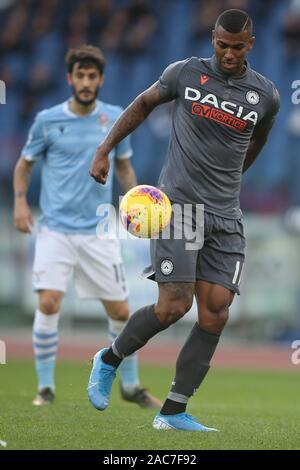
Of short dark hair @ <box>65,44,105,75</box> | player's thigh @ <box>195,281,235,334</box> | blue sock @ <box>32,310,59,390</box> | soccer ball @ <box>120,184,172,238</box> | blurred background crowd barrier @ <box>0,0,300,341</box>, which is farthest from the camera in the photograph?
blurred background crowd barrier @ <box>0,0,300,341</box>

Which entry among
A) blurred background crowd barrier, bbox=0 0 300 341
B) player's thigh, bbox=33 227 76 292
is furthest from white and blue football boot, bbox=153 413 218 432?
blurred background crowd barrier, bbox=0 0 300 341

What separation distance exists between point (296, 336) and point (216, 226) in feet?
34.1

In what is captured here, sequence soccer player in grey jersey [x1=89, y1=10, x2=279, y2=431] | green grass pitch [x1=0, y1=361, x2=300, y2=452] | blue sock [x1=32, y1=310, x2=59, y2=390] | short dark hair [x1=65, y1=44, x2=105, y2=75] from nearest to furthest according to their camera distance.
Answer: green grass pitch [x1=0, y1=361, x2=300, y2=452] < soccer player in grey jersey [x1=89, y1=10, x2=279, y2=431] < blue sock [x1=32, y1=310, x2=59, y2=390] < short dark hair [x1=65, y1=44, x2=105, y2=75]

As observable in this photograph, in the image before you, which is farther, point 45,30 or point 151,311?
point 45,30

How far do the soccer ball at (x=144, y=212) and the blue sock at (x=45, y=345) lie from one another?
2.81 meters

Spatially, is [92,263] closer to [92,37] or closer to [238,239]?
[238,239]

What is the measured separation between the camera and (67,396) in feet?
31.1

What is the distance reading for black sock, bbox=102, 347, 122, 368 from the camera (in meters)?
6.61

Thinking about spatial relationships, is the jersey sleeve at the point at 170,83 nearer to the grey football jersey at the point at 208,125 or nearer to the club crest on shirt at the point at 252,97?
the grey football jersey at the point at 208,125

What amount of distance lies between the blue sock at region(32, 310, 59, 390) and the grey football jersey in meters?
2.63

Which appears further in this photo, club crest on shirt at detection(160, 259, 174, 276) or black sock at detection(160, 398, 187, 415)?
black sock at detection(160, 398, 187, 415)

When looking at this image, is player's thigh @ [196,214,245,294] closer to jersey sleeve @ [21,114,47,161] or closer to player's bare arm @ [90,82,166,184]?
player's bare arm @ [90,82,166,184]

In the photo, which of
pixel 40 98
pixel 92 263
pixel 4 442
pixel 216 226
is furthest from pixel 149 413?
pixel 40 98

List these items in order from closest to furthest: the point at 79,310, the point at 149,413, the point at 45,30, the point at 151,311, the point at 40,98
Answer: the point at 151,311 < the point at 149,413 < the point at 79,310 < the point at 40,98 < the point at 45,30
